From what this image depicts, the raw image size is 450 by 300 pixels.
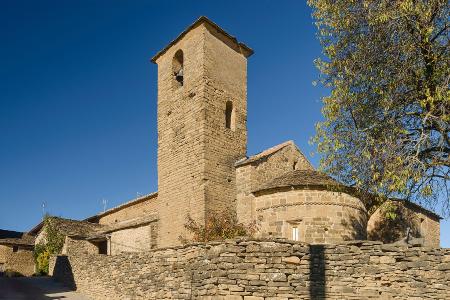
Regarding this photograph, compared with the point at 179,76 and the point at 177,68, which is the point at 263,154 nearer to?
the point at 179,76

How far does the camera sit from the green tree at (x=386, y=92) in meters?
10.6

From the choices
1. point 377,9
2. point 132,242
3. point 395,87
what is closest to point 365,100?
point 395,87

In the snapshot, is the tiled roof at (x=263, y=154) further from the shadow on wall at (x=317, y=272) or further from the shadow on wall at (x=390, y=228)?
the shadow on wall at (x=317, y=272)

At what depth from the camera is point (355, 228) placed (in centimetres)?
1553

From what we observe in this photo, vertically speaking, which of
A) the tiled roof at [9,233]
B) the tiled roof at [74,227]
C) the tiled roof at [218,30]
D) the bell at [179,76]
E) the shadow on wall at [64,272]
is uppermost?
the tiled roof at [218,30]

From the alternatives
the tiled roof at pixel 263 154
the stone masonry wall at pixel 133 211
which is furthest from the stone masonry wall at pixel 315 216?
the stone masonry wall at pixel 133 211

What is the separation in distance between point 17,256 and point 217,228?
20.5 meters

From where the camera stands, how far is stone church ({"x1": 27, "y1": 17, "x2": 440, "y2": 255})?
15477mm

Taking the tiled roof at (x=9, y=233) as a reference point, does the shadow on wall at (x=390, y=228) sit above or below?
above

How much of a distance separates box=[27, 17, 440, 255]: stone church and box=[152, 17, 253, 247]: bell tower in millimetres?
45

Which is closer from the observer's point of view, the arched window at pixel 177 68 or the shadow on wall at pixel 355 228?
the shadow on wall at pixel 355 228

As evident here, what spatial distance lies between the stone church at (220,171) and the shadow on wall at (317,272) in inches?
232

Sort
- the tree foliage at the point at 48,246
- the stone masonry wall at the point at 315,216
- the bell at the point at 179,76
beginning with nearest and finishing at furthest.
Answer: the stone masonry wall at the point at 315,216 < the bell at the point at 179,76 < the tree foliage at the point at 48,246

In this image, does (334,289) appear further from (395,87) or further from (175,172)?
(175,172)
